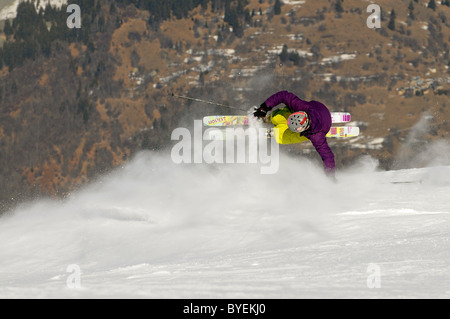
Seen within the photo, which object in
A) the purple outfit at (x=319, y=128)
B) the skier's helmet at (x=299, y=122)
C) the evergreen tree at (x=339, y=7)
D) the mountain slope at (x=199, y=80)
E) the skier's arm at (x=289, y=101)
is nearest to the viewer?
the skier's helmet at (x=299, y=122)

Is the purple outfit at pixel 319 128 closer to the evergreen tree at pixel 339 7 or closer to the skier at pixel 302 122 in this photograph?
the skier at pixel 302 122

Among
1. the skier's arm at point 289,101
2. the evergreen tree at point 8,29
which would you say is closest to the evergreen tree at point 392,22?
the evergreen tree at point 8,29

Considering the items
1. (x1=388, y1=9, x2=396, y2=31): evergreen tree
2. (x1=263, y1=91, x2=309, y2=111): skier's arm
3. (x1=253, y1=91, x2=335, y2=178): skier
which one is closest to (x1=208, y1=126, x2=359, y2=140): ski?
(x1=253, y1=91, x2=335, y2=178): skier

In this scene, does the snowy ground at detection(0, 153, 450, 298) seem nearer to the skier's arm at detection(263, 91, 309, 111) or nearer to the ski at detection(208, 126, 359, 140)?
the ski at detection(208, 126, 359, 140)

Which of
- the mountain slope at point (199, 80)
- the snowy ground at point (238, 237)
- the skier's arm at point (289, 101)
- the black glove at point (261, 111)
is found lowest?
the snowy ground at point (238, 237)

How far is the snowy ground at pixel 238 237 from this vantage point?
5.37 metres

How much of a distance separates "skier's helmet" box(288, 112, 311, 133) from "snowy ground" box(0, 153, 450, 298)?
3.80 ft

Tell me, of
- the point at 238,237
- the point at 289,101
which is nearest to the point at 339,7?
the point at 289,101

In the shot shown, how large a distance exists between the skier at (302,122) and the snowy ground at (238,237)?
0.66 metres

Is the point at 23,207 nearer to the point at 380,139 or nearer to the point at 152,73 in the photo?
the point at 380,139

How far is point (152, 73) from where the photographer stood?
95.0 metres

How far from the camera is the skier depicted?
9905mm
